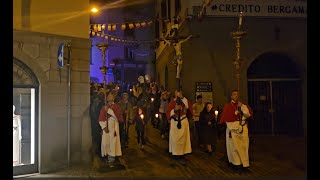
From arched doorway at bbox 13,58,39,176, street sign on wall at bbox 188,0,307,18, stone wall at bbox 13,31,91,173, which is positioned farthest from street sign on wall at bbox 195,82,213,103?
arched doorway at bbox 13,58,39,176

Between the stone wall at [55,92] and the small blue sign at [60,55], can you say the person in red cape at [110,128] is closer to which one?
the stone wall at [55,92]

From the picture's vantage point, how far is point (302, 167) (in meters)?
10.3

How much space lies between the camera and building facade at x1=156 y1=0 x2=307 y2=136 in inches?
587

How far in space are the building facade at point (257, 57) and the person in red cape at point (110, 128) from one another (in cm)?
513

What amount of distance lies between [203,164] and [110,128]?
9.03 ft

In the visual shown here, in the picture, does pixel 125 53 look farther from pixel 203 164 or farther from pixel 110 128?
pixel 110 128

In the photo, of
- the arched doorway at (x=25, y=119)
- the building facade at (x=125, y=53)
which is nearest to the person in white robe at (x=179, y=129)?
the arched doorway at (x=25, y=119)

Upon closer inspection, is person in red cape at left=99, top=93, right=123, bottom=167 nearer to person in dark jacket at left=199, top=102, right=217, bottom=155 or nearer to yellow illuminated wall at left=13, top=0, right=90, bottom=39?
yellow illuminated wall at left=13, top=0, right=90, bottom=39

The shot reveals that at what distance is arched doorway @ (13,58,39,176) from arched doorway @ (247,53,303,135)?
8.72 meters

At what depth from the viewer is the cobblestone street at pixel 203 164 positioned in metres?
9.52

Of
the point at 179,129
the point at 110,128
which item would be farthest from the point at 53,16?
the point at 179,129

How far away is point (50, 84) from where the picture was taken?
Result: 1005 cm
